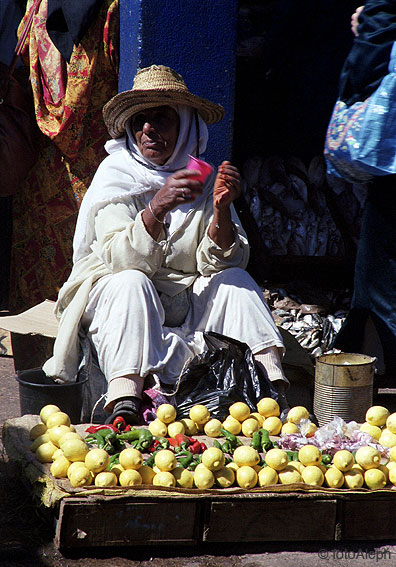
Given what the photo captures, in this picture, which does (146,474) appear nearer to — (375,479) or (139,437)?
(139,437)

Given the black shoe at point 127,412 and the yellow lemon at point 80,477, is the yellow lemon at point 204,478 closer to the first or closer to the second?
the yellow lemon at point 80,477

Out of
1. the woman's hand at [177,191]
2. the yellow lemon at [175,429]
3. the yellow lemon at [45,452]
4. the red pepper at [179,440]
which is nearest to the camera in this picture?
the yellow lemon at [45,452]

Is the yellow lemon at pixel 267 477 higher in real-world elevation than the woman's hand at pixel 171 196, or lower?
lower

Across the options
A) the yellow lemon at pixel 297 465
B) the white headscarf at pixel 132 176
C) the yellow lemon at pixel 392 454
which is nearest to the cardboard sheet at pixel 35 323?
the white headscarf at pixel 132 176

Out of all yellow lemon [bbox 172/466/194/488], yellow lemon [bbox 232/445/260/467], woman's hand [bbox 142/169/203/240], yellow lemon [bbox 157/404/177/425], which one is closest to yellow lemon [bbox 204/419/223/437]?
yellow lemon [bbox 157/404/177/425]

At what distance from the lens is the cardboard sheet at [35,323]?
13.4ft

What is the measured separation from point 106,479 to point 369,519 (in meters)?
0.91

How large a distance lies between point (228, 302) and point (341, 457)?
1.15m

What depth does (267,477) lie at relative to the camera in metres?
2.67

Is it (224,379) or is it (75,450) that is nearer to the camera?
(75,450)

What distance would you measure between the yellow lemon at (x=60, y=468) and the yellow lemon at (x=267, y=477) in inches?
26.2

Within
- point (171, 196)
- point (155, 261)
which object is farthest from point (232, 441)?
point (171, 196)

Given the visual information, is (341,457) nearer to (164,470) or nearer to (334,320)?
(164,470)

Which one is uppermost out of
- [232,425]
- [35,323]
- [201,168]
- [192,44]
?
[192,44]
